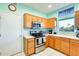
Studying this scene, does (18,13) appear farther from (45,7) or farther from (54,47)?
(54,47)

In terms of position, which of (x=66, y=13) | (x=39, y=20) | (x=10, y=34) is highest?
(x=66, y=13)

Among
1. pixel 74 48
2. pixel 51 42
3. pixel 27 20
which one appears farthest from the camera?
pixel 51 42

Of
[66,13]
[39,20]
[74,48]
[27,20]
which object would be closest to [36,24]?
[39,20]

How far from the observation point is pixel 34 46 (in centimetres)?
198

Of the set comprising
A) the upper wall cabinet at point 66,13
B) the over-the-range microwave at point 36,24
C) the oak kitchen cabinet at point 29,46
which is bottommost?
the oak kitchen cabinet at point 29,46

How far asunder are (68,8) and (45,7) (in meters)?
0.57

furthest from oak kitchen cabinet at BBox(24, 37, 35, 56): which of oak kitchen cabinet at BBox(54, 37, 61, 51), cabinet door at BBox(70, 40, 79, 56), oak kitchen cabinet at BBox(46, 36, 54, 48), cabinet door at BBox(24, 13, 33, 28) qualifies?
cabinet door at BBox(70, 40, 79, 56)

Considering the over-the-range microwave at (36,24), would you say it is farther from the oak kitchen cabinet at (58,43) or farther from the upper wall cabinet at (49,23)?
the oak kitchen cabinet at (58,43)

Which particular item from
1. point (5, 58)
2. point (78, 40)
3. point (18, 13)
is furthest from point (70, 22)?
point (5, 58)

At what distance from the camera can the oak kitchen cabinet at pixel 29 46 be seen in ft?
6.01

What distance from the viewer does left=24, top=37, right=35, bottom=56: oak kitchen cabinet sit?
183 cm

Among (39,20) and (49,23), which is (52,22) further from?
(39,20)

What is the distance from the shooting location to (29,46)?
1867 millimetres

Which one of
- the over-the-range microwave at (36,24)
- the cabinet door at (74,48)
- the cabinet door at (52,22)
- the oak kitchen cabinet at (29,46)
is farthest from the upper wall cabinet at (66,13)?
the oak kitchen cabinet at (29,46)
